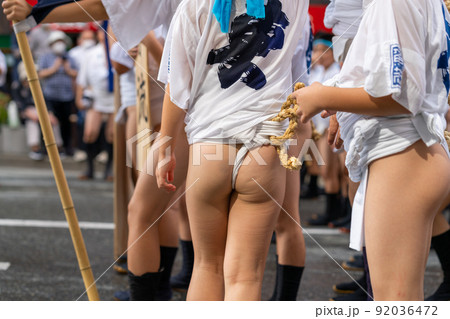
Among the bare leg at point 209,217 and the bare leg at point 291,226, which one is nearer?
the bare leg at point 209,217

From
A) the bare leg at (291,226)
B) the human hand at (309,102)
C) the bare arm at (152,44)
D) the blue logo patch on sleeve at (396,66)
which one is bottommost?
the bare leg at (291,226)

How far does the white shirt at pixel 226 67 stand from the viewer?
2404mm

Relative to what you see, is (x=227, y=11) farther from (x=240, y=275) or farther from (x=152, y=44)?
(x=152, y=44)

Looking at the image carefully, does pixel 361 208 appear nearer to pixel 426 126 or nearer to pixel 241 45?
pixel 426 126

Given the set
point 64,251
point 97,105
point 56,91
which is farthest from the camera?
point 56,91

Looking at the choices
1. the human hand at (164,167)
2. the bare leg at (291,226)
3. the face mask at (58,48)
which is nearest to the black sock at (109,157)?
the face mask at (58,48)

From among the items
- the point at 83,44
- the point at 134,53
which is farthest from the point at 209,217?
the point at 83,44

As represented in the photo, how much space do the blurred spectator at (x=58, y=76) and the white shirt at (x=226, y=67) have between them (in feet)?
30.0

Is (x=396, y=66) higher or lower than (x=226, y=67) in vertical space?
higher

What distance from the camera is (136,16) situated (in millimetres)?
3066

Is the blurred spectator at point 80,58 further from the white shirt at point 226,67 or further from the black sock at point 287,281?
the white shirt at point 226,67

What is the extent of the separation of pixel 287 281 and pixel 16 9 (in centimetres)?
180

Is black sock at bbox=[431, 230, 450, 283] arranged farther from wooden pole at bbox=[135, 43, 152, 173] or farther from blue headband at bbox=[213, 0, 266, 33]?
blue headband at bbox=[213, 0, 266, 33]

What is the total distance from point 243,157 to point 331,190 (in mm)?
4393
